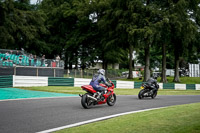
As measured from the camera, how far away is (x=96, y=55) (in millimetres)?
44844

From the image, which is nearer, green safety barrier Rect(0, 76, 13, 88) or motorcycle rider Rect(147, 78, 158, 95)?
motorcycle rider Rect(147, 78, 158, 95)

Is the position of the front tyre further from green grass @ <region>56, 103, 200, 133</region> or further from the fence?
the fence

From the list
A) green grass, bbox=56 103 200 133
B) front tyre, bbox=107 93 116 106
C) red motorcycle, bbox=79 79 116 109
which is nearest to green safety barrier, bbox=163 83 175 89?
front tyre, bbox=107 93 116 106

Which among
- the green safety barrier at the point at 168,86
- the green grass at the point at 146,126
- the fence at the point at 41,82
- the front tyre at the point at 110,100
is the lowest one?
the green safety barrier at the point at 168,86

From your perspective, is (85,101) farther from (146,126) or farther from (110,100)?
(146,126)

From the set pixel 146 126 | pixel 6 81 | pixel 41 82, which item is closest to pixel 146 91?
pixel 146 126

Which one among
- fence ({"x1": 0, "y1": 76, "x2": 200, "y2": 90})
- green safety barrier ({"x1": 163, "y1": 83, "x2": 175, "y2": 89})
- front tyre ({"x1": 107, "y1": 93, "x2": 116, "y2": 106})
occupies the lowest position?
green safety barrier ({"x1": 163, "y1": 83, "x2": 175, "y2": 89})

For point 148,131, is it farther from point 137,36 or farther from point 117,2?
point 117,2

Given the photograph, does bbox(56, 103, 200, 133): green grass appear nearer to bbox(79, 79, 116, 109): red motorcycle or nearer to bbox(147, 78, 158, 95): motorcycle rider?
bbox(79, 79, 116, 109): red motorcycle

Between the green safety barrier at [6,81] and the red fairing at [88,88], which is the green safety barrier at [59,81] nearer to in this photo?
the green safety barrier at [6,81]

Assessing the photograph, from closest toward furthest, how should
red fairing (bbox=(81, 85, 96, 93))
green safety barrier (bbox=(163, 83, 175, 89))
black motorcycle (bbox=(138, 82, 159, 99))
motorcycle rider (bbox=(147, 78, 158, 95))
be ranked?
red fairing (bbox=(81, 85, 96, 93)) → black motorcycle (bbox=(138, 82, 159, 99)) → motorcycle rider (bbox=(147, 78, 158, 95)) → green safety barrier (bbox=(163, 83, 175, 89))

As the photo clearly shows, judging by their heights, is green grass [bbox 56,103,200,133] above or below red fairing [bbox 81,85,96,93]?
below

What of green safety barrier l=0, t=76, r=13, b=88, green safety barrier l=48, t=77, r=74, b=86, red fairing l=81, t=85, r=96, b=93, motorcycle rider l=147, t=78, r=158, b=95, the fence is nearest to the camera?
red fairing l=81, t=85, r=96, b=93

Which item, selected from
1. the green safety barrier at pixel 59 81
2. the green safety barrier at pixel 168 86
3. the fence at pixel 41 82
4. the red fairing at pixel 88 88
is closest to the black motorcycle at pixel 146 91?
the red fairing at pixel 88 88
